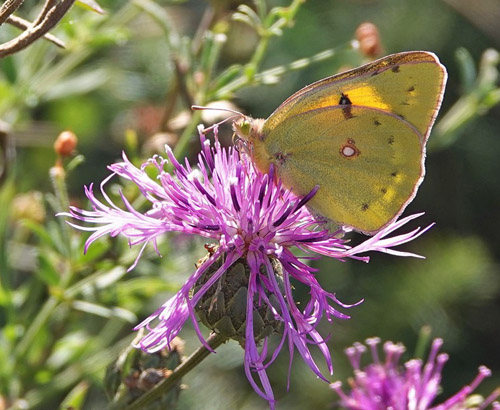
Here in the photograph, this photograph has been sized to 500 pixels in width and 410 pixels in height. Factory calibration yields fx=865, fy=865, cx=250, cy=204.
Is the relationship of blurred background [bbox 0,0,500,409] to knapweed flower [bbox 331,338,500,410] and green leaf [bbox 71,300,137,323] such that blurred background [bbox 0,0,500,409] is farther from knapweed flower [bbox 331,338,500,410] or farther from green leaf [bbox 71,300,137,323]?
knapweed flower [bbox 331,338,500,410]

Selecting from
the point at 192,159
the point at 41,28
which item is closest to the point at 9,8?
the point at 41,28

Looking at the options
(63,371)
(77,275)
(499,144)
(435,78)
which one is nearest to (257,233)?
(435,78)

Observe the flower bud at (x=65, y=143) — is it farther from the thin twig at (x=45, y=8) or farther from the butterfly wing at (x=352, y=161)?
the thin twig at (x=45, y=8)

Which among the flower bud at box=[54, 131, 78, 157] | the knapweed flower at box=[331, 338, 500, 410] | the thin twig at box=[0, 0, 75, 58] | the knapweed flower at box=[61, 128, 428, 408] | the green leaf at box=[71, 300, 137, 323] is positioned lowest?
the knapweed flower at box=[331, 338, 500, 410]

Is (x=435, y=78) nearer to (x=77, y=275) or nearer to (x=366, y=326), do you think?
(x=77, y=275)

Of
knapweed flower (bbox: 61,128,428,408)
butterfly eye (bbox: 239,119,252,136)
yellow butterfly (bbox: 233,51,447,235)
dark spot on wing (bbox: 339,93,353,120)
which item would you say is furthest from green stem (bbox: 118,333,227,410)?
dark spot on wing (bbox: 339,93,353,120)
